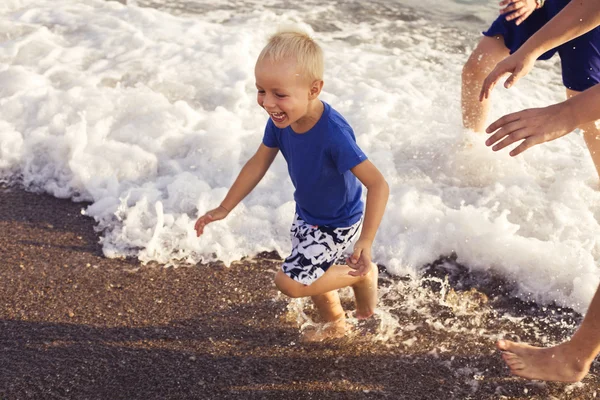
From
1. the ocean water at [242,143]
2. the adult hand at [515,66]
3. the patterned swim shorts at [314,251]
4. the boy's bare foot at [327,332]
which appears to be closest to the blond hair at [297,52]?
the patterned swim shorts at [314,251]

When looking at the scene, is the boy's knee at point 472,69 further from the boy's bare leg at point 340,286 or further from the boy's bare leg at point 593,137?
the boy's bare leg at point 340,286

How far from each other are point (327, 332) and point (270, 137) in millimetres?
907

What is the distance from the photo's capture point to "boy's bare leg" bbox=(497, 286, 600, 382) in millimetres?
2568

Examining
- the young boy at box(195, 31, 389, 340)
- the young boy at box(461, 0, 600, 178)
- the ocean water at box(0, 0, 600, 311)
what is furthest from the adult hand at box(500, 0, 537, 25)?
the young boy at box(195, 31, 389, 340)

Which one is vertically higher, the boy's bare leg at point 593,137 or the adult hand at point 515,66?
the adult hand at point 515,66

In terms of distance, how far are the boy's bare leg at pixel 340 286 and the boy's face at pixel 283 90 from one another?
2.16ft

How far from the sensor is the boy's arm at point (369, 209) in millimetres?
A: 2582

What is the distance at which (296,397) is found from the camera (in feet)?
9.05

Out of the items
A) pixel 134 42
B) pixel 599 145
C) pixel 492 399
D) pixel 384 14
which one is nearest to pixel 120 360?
pixel 492 399

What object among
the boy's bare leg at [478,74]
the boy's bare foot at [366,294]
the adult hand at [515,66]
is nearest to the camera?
the adult hand at [515,66]

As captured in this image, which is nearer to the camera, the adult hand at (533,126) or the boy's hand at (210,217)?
the adult hand at (533,126)

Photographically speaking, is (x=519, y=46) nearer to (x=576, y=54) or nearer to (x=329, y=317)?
(x=576, y=54)

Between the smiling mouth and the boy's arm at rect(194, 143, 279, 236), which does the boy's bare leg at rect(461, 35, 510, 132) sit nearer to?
the boy's arm at rect(194, 143, 279, 236)

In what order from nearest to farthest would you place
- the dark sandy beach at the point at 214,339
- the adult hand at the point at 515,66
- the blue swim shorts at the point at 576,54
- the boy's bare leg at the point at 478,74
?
1. the dark sandy beach at the point at 214,339
2. the adult hand at the point at 515,66
3. the blue swim shorts at the point at 576,54
4. the boy's bare leg at the point at 478,74
